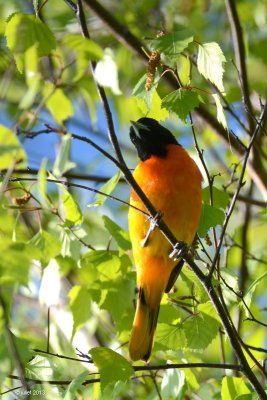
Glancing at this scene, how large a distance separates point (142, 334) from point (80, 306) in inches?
15.0

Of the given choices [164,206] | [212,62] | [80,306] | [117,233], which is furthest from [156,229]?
[212,62]

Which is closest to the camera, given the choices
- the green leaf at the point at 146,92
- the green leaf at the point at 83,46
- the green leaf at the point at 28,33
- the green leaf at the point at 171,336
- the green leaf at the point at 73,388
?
the green leaf at the point at 83,46

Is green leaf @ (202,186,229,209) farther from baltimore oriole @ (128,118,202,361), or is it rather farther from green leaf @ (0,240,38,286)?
green leaf @ (0,240,38,286)

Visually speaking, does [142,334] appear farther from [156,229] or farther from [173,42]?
[173,42]

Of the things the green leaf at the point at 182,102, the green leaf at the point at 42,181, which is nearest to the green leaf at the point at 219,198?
the green leaf at the point at 182,102

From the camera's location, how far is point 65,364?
407 centimetres

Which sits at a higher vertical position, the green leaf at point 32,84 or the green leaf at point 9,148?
the green leaf at point 32,84

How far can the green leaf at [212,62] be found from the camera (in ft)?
8.29

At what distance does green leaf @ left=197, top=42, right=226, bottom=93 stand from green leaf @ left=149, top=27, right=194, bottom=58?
0.10 meters

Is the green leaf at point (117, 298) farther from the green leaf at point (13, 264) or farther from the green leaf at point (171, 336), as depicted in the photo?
the green leaf at point (13, 264)

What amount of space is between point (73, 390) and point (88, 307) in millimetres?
752

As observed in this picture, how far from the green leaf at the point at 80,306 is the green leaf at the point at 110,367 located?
514 millimetres

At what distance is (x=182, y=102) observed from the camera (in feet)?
8.62

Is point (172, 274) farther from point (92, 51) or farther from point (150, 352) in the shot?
point (92, 51)
